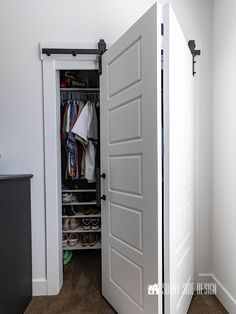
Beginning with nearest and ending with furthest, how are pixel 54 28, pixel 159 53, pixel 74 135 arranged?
pixel 159 53 < pixel 54 28 < pixel 74 135

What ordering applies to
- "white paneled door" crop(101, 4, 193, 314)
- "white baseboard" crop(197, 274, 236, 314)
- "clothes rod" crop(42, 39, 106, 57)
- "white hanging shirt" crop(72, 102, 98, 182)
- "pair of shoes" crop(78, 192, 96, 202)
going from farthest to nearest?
"pair of shoes" crop(78, 192, 96, 202), "white hanging shirt" crop(72, 102, 98, 182), "clothes rod" crop(42, 39, 106, 57), "white baseboard" crop(197, 274, 236, 314), "white paneled door" crop(101, 4, 193, 314)

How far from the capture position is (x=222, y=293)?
167cm

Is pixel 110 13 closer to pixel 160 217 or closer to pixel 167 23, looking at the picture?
pixel 167 23

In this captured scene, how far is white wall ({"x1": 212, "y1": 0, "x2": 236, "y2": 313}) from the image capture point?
1555mm

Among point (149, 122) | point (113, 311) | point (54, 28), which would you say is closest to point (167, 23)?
point (149, 122)

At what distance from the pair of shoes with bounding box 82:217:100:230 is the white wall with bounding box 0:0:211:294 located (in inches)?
22.2

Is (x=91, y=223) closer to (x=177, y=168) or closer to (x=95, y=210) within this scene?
(x=95, y=210)

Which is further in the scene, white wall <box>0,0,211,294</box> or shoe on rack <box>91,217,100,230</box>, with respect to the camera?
shoe on rack <box>91,217,100,230</box>

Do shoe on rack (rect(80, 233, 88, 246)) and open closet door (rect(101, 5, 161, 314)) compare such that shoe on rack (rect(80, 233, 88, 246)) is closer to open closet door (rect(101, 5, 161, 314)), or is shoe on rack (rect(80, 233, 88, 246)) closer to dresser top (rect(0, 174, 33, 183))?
open closet door (rect(101, 5, 161, 314))

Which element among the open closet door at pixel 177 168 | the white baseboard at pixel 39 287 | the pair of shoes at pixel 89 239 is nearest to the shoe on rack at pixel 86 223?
the pair of shoes at pixel 89 239

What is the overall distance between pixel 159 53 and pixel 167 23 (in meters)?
0.19

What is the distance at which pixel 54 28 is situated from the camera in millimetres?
1817

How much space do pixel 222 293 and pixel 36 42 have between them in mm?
2532

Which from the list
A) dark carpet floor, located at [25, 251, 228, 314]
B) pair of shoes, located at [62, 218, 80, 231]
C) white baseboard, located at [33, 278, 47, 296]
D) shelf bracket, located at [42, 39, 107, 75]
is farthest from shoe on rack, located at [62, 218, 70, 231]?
shelf bracket, located at [42, 39, 107, 75]
